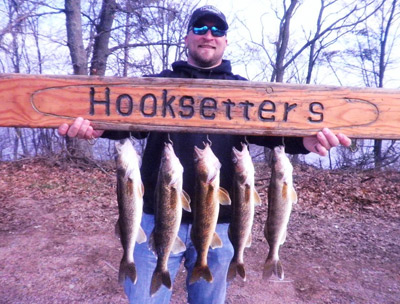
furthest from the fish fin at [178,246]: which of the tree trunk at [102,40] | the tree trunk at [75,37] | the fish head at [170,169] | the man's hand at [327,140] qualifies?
the tree trunk at [102,40]

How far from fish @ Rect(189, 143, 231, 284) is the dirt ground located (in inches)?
94.8

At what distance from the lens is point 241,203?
229cm

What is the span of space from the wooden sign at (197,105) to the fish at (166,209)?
9.6 inches

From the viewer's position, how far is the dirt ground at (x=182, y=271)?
450 cm

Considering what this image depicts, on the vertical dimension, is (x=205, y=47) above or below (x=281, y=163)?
above

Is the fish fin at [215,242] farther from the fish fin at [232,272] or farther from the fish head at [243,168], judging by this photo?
the fish head at [243,168]

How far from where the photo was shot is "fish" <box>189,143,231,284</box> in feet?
7.19

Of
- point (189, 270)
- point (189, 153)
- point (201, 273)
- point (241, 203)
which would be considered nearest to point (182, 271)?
point (189, 270)

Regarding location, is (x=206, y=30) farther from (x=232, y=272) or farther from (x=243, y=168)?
(x=232, y=272)

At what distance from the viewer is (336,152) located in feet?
47.8

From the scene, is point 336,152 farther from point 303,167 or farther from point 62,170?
point 62,170

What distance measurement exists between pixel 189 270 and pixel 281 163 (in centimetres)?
109

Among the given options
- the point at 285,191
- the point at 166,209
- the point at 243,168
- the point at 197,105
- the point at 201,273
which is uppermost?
the point at 197,105

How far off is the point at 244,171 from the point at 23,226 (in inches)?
221
